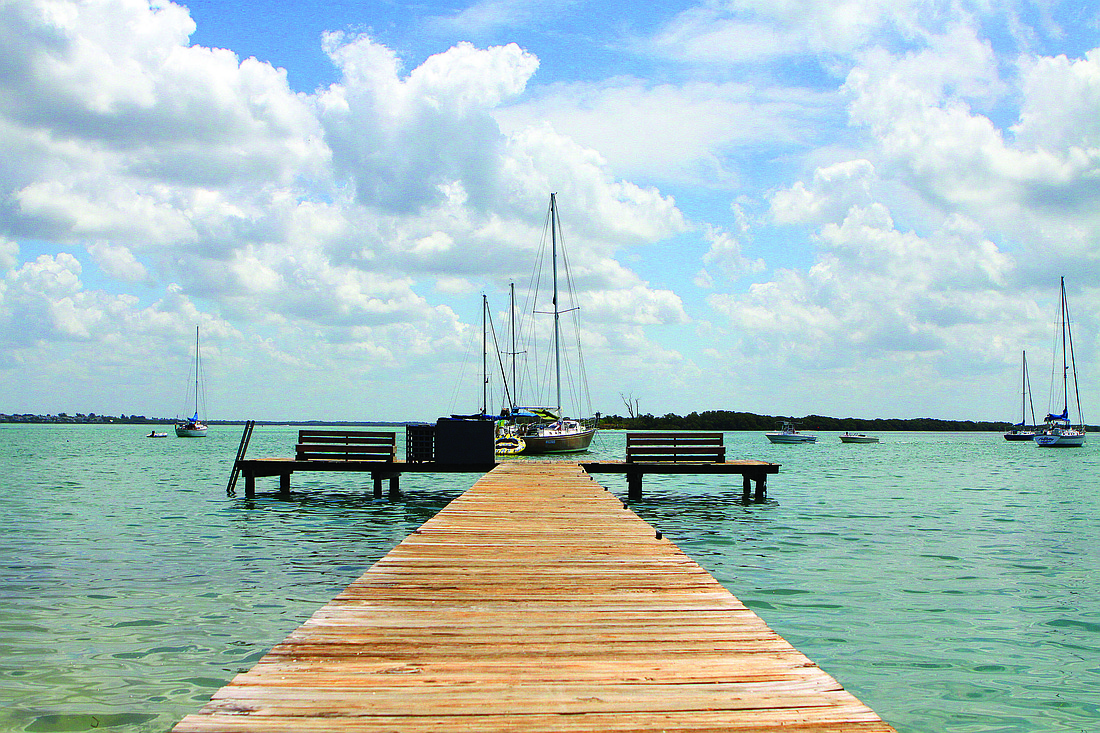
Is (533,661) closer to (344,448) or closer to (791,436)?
(344,448)

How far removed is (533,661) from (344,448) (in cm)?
1738

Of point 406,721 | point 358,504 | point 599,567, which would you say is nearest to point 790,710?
point 406,721

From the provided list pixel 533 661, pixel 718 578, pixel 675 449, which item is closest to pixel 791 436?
pixel 675 449

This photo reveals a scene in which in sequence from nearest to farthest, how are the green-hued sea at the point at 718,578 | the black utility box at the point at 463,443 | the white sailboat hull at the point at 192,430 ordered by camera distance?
the green-hued sea at the point at 718,578 < the black utility box at the point at 463,443 < the white sailboat hull at the point at 192,430

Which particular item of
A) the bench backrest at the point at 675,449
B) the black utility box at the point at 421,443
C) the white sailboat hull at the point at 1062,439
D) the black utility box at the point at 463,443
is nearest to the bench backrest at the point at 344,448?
the black utility box at the point at 421,443

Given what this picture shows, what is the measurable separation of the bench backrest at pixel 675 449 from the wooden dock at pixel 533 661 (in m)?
13.3

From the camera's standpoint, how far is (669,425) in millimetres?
133625

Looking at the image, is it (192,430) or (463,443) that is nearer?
(463,443)

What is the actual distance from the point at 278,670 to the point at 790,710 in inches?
96.9

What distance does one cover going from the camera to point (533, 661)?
4.02m

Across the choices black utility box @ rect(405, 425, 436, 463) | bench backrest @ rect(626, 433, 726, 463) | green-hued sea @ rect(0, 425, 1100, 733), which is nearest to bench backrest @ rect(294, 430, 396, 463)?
black utility box @ rect(405, 425, 436, 463)

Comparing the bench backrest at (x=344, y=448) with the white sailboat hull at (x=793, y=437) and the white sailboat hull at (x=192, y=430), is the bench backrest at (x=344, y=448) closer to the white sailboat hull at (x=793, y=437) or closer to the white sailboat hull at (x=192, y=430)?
the white sailboat hull at (x=793, y=437)

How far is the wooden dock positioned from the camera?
321 centimetres

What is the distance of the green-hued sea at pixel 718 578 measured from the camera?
622 cm
